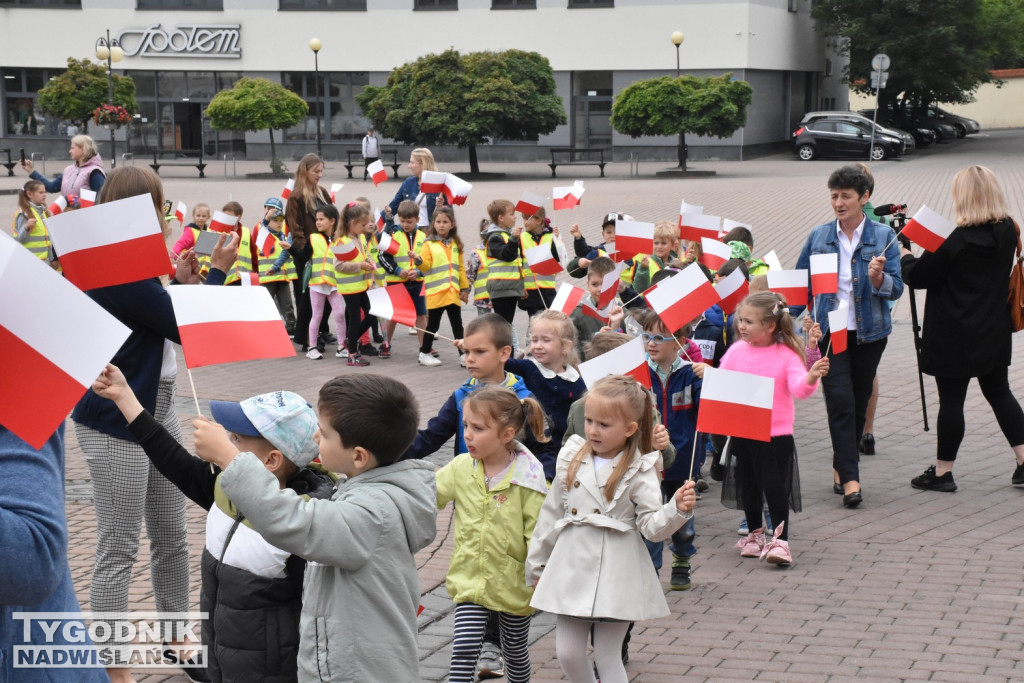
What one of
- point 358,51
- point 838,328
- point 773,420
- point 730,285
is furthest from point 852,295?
point 358,51

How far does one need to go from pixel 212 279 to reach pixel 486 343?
1.15 metres

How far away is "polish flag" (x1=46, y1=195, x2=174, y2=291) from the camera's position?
3996mm

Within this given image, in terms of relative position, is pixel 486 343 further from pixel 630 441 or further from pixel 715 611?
pixel 715 611

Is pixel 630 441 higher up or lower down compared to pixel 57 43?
lower down

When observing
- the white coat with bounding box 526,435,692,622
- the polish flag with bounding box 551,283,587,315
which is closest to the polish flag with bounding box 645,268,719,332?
the white coat with bounding box 526,435,692,622

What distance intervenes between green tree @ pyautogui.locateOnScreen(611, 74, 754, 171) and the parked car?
226 inches

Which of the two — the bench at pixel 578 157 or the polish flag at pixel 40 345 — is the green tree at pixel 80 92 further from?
the polish flag at pixel 40 345

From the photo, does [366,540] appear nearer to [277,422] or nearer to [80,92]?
[277,422]

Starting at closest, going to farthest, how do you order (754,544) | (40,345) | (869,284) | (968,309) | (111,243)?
(40,345), (111,243), (754,544), (869,284), (968,309)

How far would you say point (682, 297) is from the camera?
19.1 feet

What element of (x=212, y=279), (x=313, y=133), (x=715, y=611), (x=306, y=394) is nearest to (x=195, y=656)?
(x=212, y=279)

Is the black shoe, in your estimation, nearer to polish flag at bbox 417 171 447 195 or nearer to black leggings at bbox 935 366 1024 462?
black leggings at bbox 935 366 1024 462

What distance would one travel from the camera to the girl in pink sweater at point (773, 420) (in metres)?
6.23

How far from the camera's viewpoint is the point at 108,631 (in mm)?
4668
